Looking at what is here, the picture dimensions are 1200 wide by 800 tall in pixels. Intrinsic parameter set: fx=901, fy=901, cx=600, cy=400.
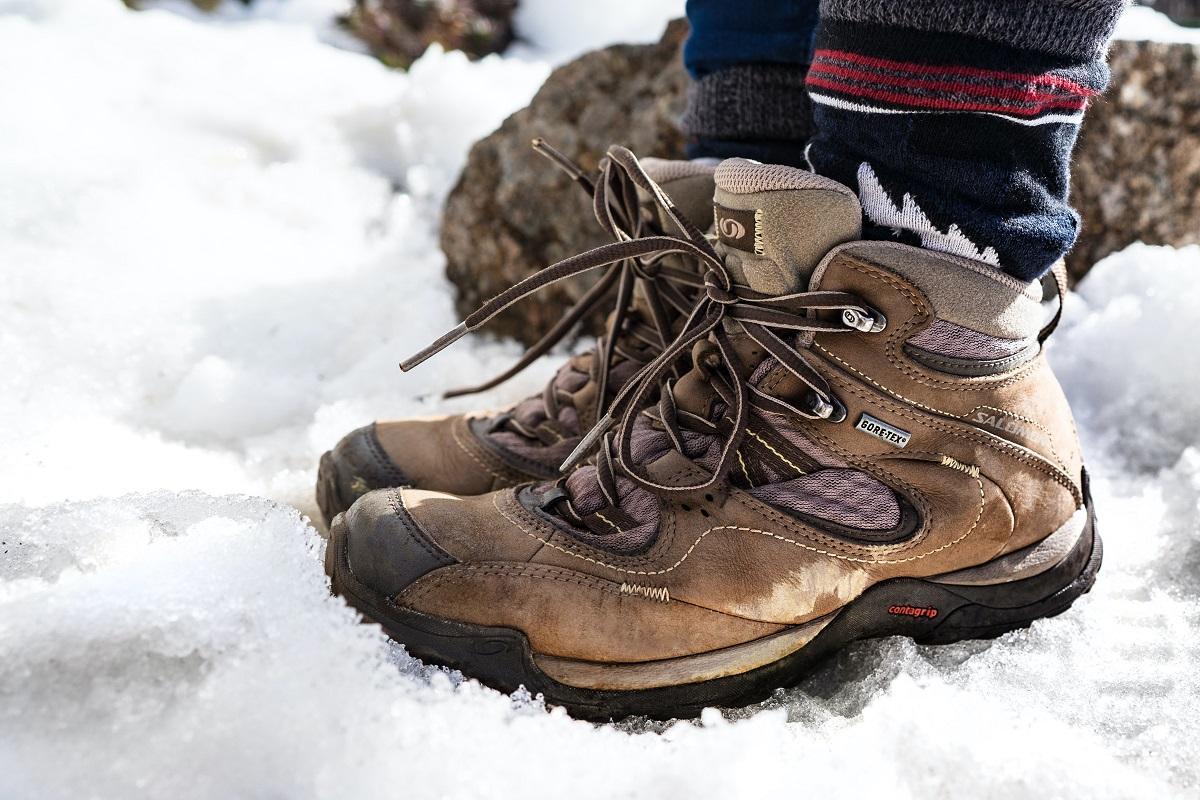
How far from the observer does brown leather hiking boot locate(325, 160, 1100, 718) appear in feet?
2.56

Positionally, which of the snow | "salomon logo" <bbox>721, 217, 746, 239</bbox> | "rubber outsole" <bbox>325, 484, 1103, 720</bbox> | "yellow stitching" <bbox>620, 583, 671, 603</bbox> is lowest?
"rubber outsole" <bbox>325, 484, 1103, 720</bbox>

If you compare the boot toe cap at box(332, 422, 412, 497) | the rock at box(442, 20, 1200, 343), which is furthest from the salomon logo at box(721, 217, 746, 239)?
the rock at box(442, 20, 1200, 343)

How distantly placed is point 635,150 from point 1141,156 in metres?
0.87

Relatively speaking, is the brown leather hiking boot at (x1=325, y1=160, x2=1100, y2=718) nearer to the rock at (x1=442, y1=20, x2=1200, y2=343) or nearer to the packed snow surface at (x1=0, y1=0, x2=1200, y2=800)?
the packed snow surface at (x1=0, y1=0, x2=1200, y2=800)

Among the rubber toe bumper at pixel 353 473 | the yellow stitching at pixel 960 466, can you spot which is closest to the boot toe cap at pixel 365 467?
the rubber toe bumper at pixel 353 473

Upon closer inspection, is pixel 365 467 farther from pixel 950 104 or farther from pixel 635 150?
pixel 635 150

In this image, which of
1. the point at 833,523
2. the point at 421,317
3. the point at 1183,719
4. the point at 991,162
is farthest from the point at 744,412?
the point at 421,317

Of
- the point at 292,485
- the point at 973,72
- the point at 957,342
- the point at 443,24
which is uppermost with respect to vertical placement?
the point at 973,72

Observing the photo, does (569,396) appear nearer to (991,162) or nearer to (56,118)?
(991,162)

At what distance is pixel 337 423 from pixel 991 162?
0.95 meters

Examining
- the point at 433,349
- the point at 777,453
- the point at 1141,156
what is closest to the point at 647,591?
the point at 777,453

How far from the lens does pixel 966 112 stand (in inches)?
29.4

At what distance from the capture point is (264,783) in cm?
64

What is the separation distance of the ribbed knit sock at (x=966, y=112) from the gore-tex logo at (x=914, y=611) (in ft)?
1.05
